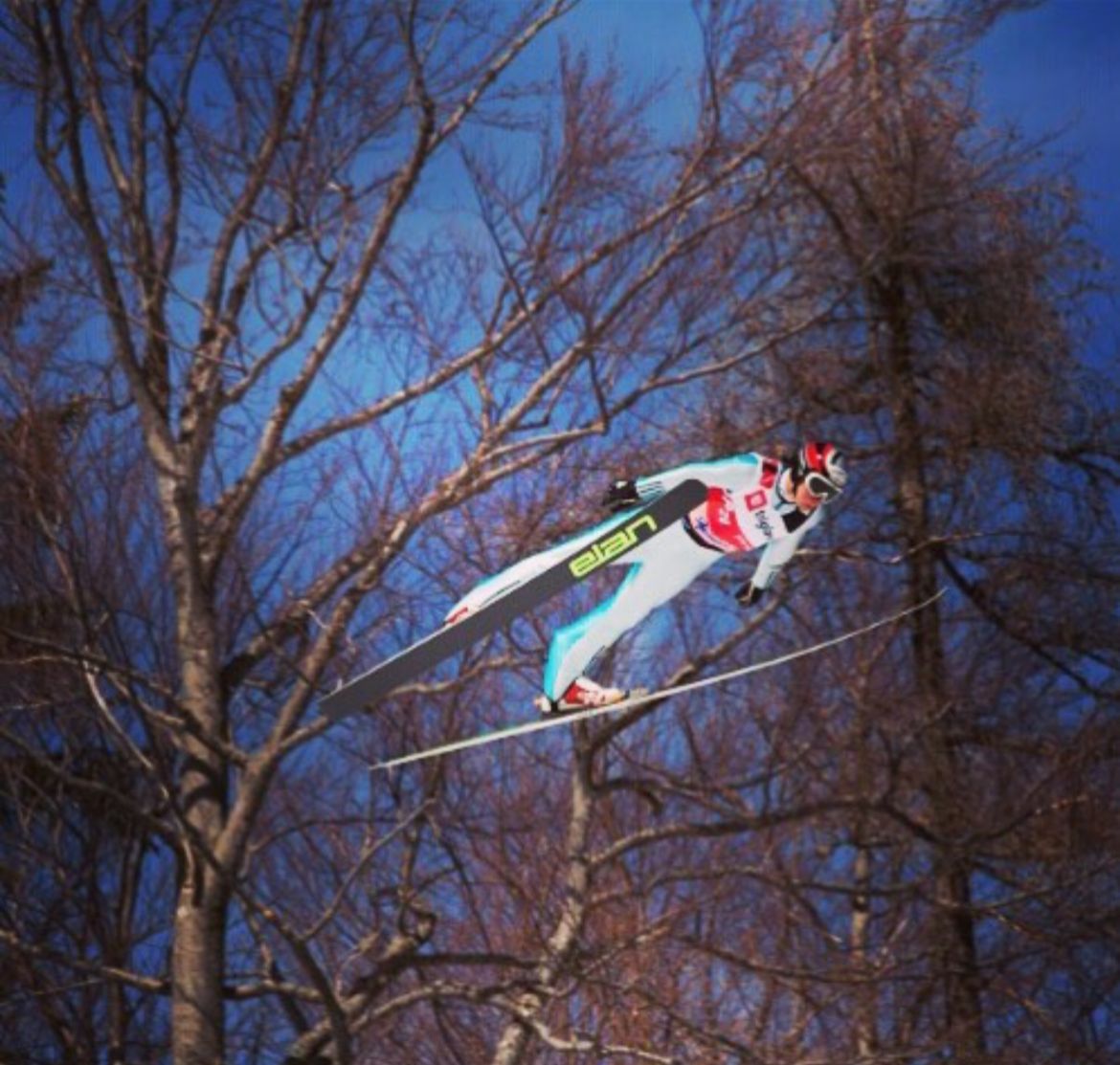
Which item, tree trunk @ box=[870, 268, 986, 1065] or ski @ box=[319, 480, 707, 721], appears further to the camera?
tree trunk @ box=[870, 268, 986, 1065]

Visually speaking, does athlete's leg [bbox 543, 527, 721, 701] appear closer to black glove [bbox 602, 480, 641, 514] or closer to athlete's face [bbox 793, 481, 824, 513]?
black glove [bbox 602, 480, 641, 514]

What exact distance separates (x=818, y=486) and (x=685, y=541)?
0.55 m

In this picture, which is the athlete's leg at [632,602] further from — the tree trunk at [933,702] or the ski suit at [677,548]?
the tree trunk at [933,702]

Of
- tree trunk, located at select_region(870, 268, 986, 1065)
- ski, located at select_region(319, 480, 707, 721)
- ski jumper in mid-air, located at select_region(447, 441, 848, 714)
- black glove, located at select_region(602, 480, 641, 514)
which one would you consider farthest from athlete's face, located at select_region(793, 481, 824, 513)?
tree trunk, located at select_region(870, 268, 986, 1065)

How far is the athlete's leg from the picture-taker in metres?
5.58

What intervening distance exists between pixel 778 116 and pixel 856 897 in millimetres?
5687

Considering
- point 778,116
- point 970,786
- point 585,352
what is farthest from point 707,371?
point 970,786

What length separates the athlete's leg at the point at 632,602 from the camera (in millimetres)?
5582

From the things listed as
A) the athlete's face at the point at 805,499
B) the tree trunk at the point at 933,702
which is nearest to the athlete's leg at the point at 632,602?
the athlete's face at the point at 805,499

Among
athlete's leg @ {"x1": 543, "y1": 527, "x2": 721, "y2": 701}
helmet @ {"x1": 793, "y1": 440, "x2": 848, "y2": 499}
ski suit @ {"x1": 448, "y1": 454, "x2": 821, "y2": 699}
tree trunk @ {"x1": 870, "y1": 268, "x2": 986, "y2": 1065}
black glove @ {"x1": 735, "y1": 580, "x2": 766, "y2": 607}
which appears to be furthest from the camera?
tree trunk @ {"x1": 870, "y1": 268, "x2": 986, "y2": 1065}

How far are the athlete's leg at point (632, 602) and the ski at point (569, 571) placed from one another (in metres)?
0.14

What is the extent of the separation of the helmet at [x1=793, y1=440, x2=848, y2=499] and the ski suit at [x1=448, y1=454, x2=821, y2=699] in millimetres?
92

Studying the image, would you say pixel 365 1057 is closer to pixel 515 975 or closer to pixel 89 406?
pixel 515 975

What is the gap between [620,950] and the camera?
9.11 m
